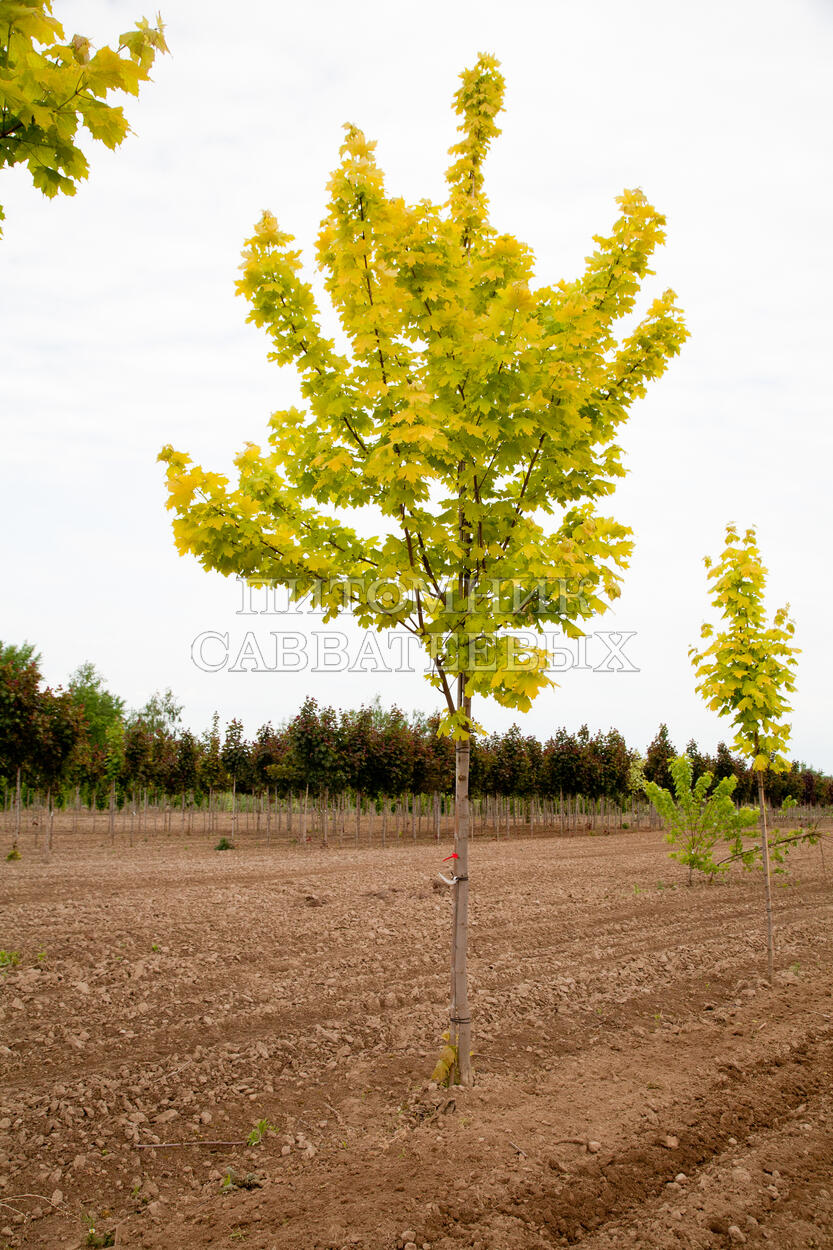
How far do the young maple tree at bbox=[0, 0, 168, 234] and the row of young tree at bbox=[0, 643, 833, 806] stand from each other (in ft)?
50.6

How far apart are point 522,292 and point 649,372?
1.62 metres

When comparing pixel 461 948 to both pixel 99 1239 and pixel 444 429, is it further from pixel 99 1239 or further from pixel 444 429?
pixel 444 429

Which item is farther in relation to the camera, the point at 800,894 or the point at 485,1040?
the point at 800,894

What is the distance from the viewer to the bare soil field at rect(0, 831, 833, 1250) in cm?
335

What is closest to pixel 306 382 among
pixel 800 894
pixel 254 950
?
pixel 254 950

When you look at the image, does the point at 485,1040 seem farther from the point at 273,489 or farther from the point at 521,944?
the point at 273,489

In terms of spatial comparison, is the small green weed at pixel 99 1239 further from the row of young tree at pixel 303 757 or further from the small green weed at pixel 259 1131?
the row of young tree at pixel 303 757

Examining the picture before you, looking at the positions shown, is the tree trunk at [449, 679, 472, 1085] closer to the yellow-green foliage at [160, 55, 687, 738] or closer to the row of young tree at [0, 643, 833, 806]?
the yellow-green foliage at [160, 55, 687, 738]

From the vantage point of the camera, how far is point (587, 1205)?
3.38 metres

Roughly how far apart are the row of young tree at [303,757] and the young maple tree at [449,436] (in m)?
12.8

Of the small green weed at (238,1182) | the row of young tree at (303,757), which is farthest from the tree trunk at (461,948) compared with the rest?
the row of young tree at (303,757)

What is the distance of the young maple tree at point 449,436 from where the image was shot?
420cm

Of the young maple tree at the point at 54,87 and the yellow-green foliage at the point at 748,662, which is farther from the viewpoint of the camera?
the yellow-green foliage at the point at 748,662

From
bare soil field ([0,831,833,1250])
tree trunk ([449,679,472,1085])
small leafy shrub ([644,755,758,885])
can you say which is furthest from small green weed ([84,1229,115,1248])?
small leafy shrub ([644,755,758,885])
